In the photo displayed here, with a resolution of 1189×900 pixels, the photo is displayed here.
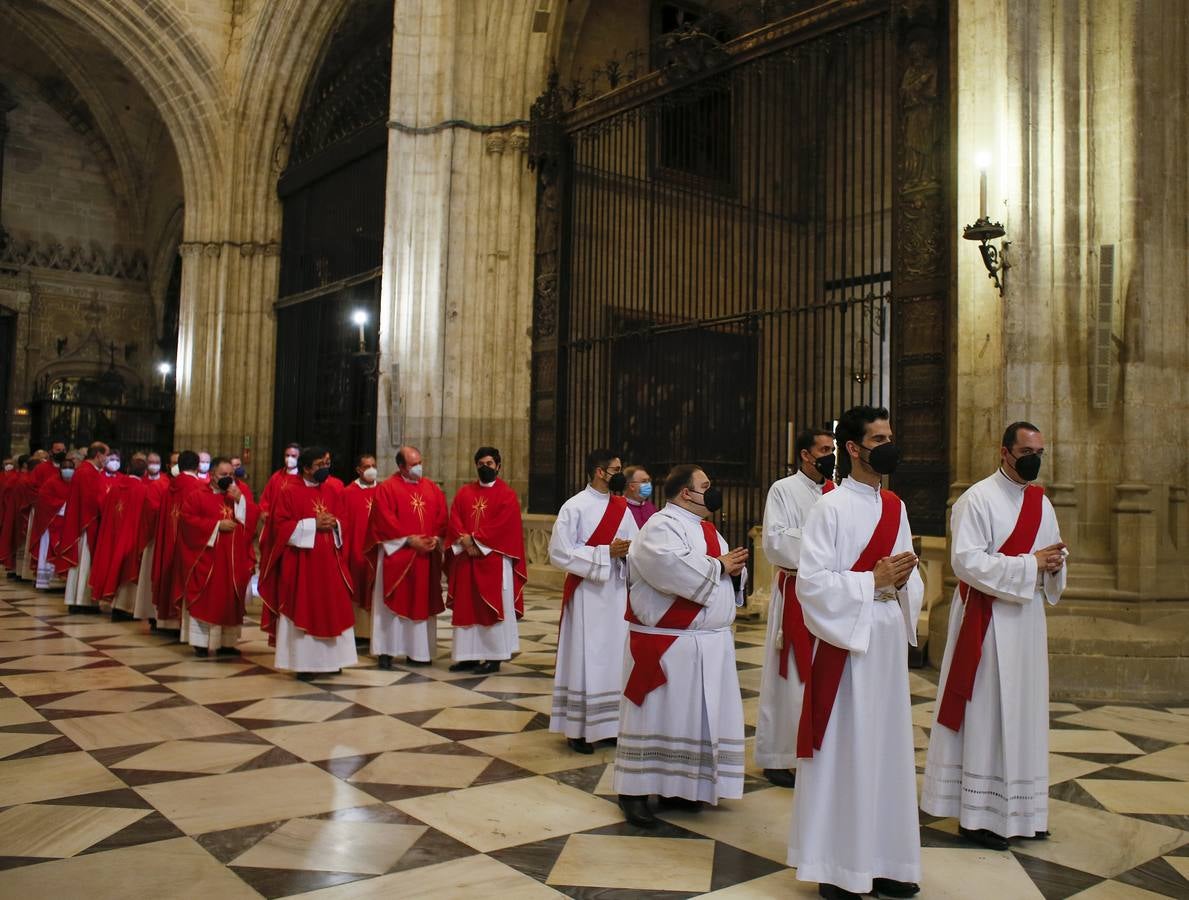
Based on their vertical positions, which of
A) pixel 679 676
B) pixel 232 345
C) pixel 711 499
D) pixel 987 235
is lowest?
pixel 679 676

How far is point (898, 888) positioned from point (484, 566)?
451 centimetres

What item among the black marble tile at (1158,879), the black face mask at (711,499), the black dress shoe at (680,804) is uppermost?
the black face mask at (711,499)

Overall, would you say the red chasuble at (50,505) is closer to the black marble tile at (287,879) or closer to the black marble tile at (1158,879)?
the black marble tile at (287,879)

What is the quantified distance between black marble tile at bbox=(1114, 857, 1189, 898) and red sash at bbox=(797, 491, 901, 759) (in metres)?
1.29

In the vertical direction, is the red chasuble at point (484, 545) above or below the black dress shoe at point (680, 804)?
above

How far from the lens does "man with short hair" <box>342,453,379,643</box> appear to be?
825 cm

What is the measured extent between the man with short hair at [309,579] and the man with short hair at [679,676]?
361cm

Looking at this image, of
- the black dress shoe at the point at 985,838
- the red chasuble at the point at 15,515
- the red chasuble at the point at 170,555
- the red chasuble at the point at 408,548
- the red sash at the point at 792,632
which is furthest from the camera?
the red chasuble at the point at 15,515

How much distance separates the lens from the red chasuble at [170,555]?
889 centimetres

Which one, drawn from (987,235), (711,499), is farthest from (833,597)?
(987,235)

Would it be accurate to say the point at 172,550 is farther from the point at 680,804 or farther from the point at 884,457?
the point at 884,457

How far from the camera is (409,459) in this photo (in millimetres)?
8031

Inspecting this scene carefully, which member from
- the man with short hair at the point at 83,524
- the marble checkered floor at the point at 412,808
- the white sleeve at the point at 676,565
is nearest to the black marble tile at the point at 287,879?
the marble checkered floor at the point at 412,808

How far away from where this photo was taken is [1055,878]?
3762 mm
